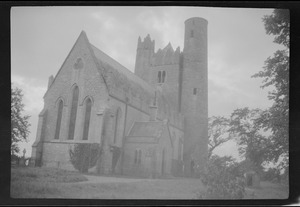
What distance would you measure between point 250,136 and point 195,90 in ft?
59.5

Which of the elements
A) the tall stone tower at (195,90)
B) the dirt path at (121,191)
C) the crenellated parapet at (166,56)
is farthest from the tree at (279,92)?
the crenellated parapet at (166,56)

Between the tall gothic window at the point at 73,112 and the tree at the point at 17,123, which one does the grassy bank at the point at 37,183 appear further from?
the tall gothic window at the point at 73,112

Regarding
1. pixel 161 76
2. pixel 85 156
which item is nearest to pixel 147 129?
pixel 85 156

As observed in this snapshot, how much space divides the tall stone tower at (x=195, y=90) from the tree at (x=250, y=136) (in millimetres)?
14311

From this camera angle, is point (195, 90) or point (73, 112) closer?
point (73, 112)

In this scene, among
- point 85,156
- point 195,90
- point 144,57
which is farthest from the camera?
point 144,57

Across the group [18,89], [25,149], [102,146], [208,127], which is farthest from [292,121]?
[208,127]

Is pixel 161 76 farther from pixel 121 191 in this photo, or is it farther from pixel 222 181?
pixel 121 191

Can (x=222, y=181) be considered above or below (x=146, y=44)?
below

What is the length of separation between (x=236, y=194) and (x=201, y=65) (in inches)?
914

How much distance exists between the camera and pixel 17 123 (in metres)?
21.5

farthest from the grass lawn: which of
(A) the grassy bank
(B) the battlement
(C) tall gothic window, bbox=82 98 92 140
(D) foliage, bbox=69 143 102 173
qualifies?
(B) the battlement

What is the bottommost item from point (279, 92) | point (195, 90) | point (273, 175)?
point (273, 175)

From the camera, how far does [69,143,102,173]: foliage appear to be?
21.2m
